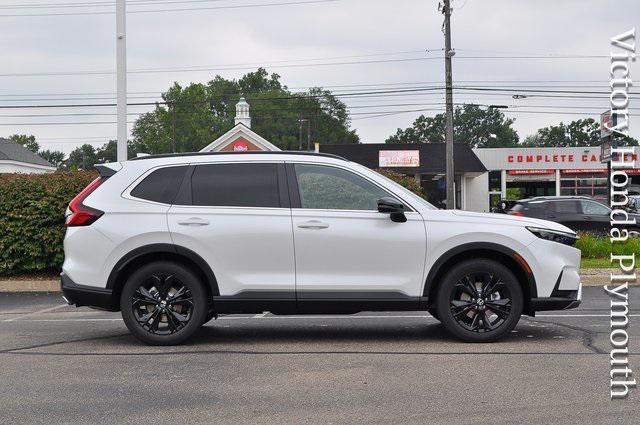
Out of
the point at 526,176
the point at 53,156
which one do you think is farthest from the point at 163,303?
the point at 53,156

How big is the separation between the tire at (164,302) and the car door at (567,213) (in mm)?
17417

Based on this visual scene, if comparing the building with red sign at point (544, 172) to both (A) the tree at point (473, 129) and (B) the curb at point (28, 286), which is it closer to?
(B) the curb at point (28, 286)

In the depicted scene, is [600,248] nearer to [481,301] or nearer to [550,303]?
[550,303]

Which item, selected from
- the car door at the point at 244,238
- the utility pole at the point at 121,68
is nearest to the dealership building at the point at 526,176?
the utility pole at the point at 121,68

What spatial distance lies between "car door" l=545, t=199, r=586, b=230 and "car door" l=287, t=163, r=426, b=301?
16.7 metres

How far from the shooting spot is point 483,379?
6293 millimetres

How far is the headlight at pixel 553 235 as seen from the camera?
307 inches

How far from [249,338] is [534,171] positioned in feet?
172

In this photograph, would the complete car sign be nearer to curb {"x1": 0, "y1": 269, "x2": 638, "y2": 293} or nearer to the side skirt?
curb {"x1": 0, "y1": 269, "x2": 638, "y2": 293}

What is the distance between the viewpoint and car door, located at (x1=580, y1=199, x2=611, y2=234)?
2334 centimetres

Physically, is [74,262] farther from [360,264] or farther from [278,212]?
[360,264]

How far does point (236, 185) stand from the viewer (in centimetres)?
800

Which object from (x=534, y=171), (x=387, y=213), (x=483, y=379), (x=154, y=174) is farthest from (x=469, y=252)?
(x=534, y=171)

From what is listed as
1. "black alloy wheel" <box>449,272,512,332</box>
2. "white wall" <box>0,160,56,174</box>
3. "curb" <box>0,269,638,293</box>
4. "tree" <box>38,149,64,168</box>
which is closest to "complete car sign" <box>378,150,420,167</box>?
"white wall" <box>0,160,56,174</box>
